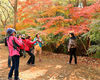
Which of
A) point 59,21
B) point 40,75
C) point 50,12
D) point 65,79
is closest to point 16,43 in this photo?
point 40,75

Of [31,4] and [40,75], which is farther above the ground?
[31,4]

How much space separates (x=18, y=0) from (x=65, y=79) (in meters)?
8.81

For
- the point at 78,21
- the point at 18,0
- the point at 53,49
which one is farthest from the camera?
the point at 53,49

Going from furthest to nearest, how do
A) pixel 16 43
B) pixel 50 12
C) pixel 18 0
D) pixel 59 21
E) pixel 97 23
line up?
pixel 18 0 → pixel 50 12 → pixel 59 21 → pixel 97 23 → pixel 16 43

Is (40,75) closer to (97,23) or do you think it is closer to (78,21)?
(97,23)

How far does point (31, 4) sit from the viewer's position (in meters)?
8.52

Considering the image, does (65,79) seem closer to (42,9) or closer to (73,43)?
(73,43)

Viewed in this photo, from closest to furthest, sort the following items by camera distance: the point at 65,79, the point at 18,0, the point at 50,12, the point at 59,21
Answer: the point at 65,79 < the point at 59,21 < the point at 50,12 < the point at 18,0

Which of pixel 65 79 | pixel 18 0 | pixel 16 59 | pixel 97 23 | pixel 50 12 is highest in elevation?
pixel 18 0

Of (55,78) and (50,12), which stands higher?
(50,12)

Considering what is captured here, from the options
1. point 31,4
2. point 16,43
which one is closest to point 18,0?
point 31,4

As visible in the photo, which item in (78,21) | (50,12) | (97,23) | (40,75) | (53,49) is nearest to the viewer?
(40,75)

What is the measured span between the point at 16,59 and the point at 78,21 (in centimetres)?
573

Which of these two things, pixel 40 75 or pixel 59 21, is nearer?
pixel 40 75
